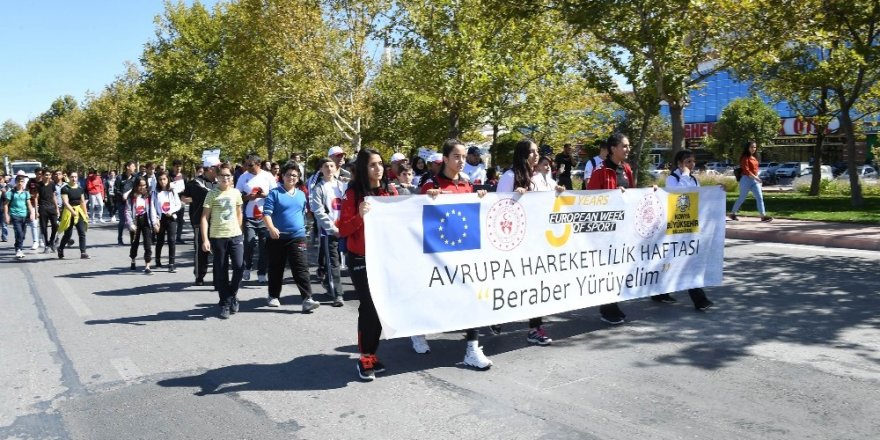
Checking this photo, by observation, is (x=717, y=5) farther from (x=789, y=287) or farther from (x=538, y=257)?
(x=538, y=257)

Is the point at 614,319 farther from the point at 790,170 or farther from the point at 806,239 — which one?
the point at 790,170

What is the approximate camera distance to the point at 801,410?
4398 mm

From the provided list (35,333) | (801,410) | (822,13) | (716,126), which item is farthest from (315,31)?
(716,126)

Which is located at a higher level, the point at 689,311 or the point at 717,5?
the point at 717,5

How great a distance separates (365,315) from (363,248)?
508mm

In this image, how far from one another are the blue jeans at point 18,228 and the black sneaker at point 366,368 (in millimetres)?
12121

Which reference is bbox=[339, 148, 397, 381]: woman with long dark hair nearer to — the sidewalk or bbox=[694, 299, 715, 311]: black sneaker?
bbox=[694, 299, 715, 311]: black sneaker

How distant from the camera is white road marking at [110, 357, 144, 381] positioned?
18.2 feet

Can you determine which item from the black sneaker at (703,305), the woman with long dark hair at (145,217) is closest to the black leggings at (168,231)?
the woman with long dark hair at (145,217)

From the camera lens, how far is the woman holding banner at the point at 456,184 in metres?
5.42

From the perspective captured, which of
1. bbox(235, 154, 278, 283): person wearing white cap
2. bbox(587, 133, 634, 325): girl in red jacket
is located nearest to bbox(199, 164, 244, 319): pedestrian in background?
bbox(235, 154, 278, 283): person wearing white cap

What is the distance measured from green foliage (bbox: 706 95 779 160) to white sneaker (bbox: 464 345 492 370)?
53.3 metres

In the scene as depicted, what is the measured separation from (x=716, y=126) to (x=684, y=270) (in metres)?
56.0

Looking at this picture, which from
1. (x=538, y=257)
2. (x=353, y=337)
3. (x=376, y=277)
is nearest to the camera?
(x=376, y=277)
